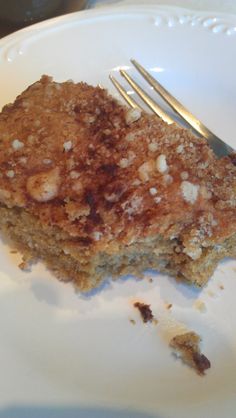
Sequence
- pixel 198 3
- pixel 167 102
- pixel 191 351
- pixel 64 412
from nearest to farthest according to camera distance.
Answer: pixel 64 412 < pixel 191 351 < pixel 167 102 < pixel 198 3

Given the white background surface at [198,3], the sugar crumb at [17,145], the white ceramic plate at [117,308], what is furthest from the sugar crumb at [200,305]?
the white background surface at [198,3]

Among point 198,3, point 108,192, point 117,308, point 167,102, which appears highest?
point 198,3

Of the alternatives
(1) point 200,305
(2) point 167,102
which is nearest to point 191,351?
(1) point 200,305

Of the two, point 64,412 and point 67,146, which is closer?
point 64,412

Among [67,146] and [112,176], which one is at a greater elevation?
[67,146]

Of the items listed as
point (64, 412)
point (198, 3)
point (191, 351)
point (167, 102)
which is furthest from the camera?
point (198, 3)

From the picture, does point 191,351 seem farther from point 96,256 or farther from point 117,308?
point 96,256

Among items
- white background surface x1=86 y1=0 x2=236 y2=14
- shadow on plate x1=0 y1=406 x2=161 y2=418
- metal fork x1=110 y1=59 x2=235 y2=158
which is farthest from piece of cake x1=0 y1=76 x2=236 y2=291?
white background surface x1=86 y1=0 x2=236 y2=14

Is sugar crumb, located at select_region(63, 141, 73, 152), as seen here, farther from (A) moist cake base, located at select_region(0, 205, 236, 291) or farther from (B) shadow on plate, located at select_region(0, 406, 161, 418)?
(B) shadow on plate, located at select_region(0, 406, 161, 418)
